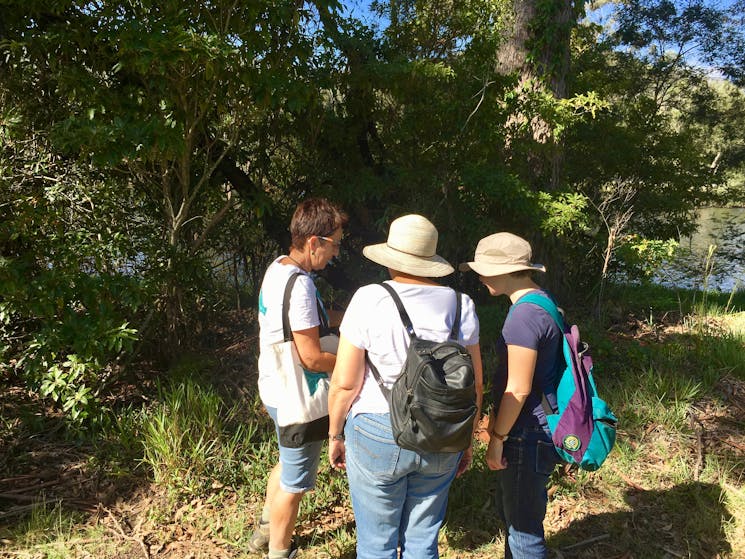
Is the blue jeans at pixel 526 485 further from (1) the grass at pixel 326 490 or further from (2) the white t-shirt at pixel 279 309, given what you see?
(2) the white t-shirt at pixel 279 309

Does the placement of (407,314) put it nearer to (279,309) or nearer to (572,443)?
(279,309)

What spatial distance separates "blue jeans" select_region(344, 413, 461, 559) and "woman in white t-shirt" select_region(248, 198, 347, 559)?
43 cm

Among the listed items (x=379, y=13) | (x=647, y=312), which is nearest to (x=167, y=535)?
(x=379, y=13)

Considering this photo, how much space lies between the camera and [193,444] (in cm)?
346

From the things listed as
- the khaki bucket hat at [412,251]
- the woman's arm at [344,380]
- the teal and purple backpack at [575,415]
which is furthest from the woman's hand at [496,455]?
the khaki bucket hat at [412,251]

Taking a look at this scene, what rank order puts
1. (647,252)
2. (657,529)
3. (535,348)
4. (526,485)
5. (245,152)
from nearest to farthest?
(535,348) < (526,485) < (657,529) < (245,152) < (647,252)

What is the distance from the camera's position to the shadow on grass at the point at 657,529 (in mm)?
2947

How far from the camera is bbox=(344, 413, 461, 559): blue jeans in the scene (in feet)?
6.15

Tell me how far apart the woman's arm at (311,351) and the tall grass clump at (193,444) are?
5.23 ft

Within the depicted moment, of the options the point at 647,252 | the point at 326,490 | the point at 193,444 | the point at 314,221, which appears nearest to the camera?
the point at 314,221

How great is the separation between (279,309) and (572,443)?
4.26 ft

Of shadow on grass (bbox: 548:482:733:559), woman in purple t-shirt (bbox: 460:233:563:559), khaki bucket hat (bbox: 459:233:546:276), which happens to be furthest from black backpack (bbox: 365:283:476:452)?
shadow on grass (bbox: 548:482:733:559)

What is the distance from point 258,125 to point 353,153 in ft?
3.11

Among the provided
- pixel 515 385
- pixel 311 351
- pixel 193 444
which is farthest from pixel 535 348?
pixel 193 444
